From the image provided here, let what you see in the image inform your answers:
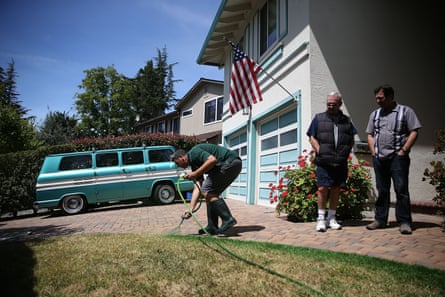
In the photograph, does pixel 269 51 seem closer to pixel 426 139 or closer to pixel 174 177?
pixel 426 139

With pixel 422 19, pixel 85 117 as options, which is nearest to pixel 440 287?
pixel 422 19

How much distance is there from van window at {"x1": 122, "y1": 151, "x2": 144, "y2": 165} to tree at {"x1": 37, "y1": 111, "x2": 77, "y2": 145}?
2173 centimetres

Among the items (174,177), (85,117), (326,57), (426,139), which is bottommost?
(174,177)

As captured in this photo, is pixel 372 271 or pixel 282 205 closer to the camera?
pixel 372 271

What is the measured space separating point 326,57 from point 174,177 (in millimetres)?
6042

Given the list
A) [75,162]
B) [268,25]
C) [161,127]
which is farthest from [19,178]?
[161,127]

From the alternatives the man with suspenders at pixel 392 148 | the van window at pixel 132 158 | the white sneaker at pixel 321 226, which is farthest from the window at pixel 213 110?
the white sneaker at pixel 321 226

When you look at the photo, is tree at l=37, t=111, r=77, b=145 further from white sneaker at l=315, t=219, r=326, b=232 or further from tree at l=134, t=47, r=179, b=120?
white sneaker at l=315, t=219, r=326, b=232

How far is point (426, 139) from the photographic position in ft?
20.7

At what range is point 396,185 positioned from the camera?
3764 millimetres

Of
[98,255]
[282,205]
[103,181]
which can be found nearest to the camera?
[98,255]

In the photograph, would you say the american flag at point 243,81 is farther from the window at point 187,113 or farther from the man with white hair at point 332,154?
the window at point 187,113

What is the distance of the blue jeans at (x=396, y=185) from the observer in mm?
3695

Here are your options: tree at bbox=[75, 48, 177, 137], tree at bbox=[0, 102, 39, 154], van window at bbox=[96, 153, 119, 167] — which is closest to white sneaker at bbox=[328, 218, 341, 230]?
van window at bbox=[96, 153, 119, 167]
